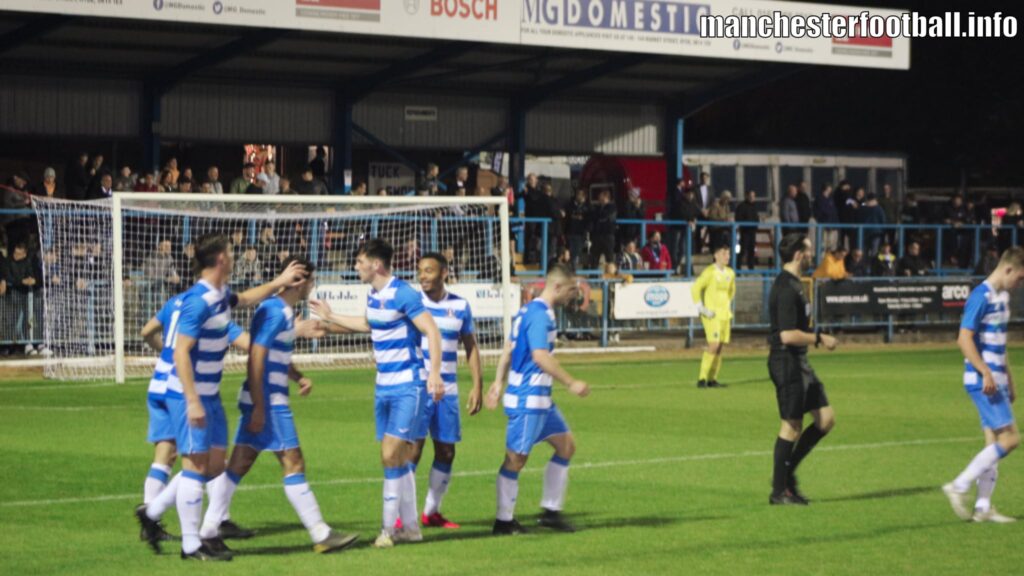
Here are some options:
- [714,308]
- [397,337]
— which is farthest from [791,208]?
[397,337]

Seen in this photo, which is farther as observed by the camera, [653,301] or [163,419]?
[653,301]

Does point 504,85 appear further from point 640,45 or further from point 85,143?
point 85,143

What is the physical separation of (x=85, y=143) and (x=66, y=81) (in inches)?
81.3

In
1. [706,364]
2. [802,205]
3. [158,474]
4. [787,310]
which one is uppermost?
[802,205]

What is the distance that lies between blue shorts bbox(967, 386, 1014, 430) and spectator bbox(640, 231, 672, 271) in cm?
2067

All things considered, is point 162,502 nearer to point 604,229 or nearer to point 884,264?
point 604,229

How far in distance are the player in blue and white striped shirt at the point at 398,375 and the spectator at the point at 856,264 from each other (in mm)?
25946

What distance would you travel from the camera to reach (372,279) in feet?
35.2

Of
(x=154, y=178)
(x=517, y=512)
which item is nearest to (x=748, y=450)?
(x=517, y=512)

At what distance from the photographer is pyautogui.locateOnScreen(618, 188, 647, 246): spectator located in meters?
34.0

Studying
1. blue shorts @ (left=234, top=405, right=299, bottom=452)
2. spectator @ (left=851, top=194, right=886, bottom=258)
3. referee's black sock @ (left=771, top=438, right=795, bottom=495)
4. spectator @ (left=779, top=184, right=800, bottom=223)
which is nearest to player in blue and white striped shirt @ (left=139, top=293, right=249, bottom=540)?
blue shorts @ (left=234, top=405, right=299, bottom=452)

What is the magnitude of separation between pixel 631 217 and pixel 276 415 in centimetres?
2453

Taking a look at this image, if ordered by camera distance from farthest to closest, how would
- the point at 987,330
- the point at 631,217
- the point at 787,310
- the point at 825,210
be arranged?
the point at 825,210 → the point at 631,217 → the point at 787,310 → the point at 987,330

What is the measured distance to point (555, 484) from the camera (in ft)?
37.3
